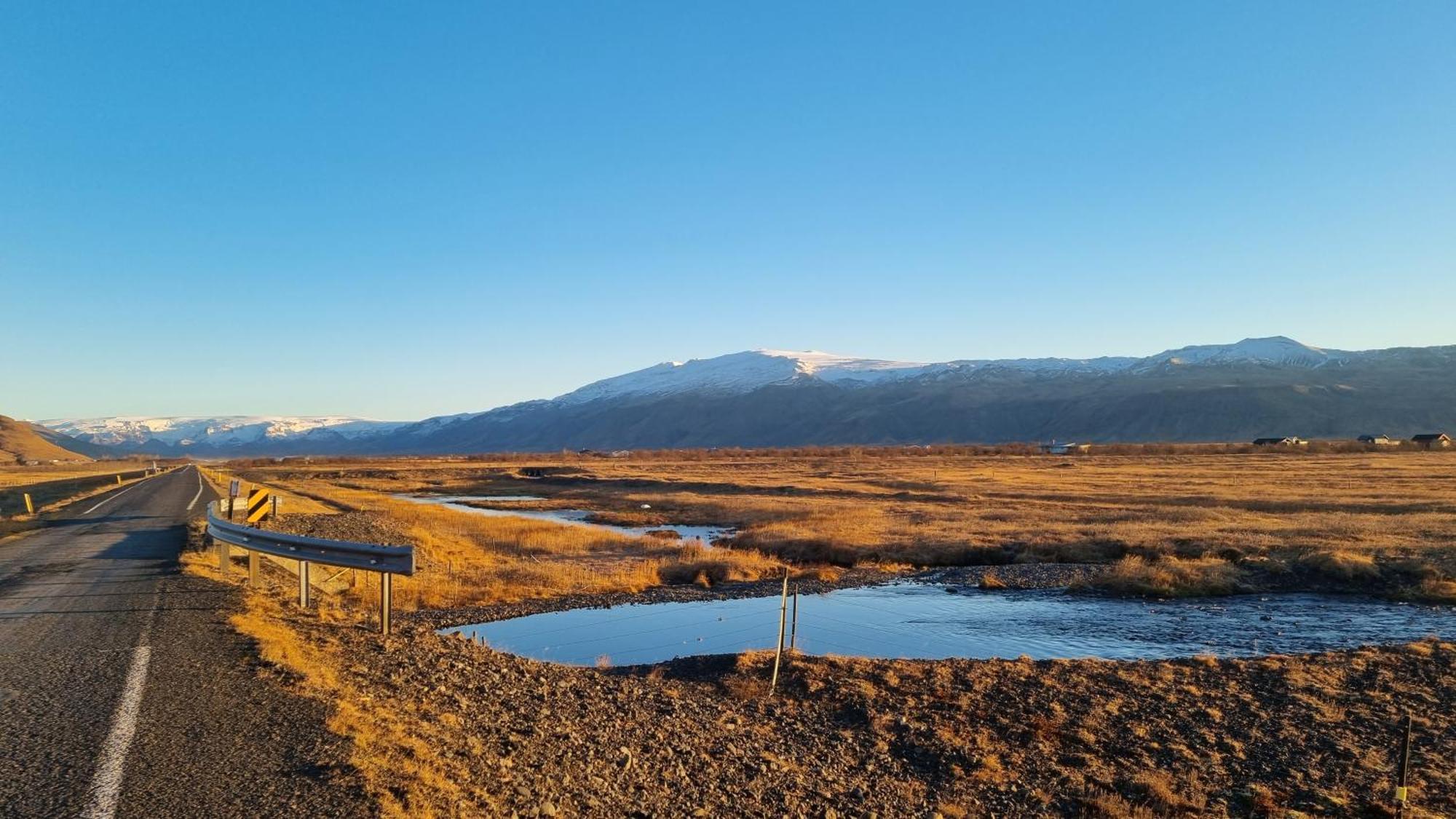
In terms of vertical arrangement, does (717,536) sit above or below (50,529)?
below

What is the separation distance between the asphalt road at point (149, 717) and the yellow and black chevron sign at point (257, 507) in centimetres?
464

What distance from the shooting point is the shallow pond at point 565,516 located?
41469mm

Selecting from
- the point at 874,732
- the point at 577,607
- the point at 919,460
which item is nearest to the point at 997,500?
the point at 577,607

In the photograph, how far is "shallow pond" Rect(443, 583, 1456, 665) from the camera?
55.8ft

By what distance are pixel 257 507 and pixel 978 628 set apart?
17763 millimetres

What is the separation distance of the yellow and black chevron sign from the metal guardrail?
12.7 feet

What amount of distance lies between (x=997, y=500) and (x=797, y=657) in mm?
36974

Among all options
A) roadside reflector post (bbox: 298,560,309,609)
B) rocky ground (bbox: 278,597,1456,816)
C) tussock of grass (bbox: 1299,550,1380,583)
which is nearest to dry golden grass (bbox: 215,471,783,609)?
roadside reflector post (bbox: 298,560,309,609)

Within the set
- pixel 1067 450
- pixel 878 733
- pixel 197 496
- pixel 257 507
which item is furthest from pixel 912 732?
pixel 1067 450

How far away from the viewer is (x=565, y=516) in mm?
52562

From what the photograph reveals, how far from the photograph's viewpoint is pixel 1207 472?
69.1 meters

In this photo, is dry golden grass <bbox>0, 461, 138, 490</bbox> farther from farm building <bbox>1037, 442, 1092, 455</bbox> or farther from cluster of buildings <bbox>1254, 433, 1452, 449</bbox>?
cluster of buildings <bbox>1254, 433, 1452, 449</bbox>

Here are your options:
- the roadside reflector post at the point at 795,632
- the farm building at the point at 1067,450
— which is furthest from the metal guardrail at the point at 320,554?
the farm building at the point at 1067,450

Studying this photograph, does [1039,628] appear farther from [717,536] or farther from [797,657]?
[717,536]
